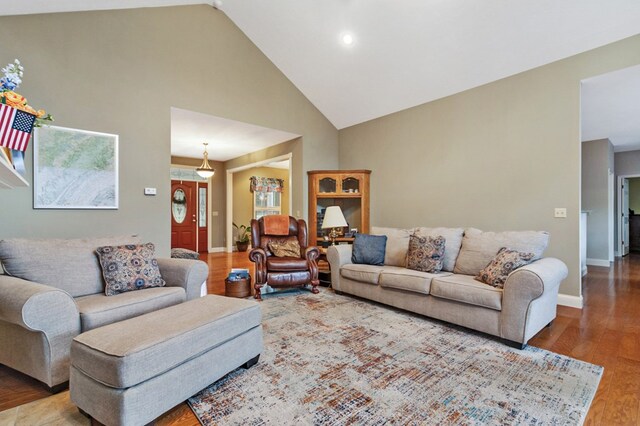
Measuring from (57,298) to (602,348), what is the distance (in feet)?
13.0

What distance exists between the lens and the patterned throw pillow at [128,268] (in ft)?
8.16

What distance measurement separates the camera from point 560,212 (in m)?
3.51

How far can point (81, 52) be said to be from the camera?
334cm

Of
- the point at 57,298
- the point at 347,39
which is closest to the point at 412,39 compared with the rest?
the point at 347,39

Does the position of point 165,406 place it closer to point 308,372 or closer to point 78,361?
point 78,361

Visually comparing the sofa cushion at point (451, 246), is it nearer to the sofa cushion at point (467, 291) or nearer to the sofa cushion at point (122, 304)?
the sofa cushion at point (467, 291)

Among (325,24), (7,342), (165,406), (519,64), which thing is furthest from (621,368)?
(325,24)

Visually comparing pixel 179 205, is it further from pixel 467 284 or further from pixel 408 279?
pixel 467 284

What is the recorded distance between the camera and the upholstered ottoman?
4.73 feet

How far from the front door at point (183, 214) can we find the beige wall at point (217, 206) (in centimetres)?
41

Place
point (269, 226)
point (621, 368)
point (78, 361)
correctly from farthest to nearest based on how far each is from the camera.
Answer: point (269, 226), point (621, 368), point (78, 361)

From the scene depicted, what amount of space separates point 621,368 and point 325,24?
459 cm

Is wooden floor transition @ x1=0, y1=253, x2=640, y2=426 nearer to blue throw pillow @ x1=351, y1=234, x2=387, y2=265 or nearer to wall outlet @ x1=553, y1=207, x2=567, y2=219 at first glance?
wall outlet @ x1=553, y1=207, x2=567, y2=219

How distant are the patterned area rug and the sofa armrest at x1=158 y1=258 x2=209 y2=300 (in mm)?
781
